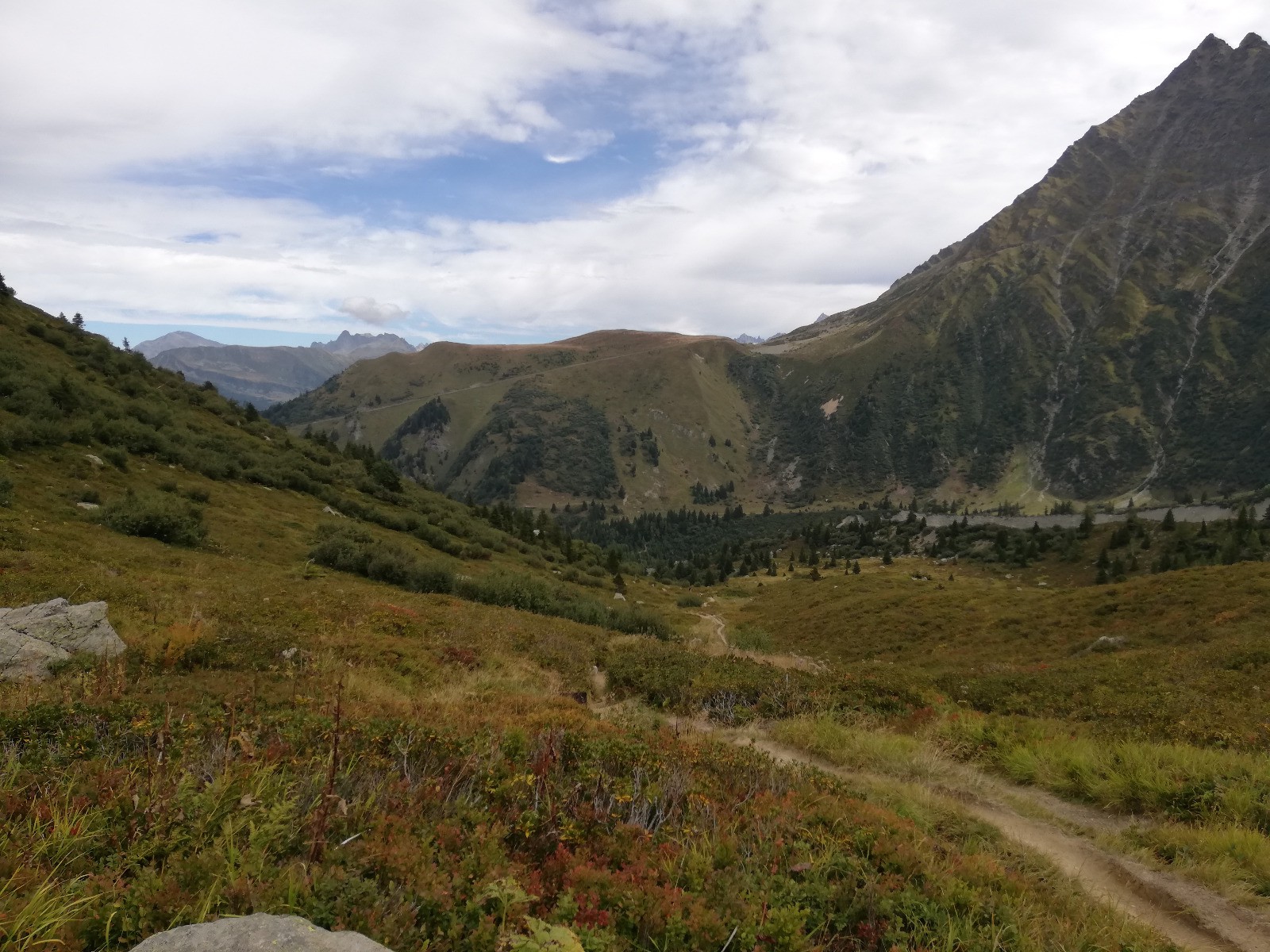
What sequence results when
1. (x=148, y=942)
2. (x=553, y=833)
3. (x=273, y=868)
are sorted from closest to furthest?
(x=148, y=942) → (x=273, y=868) → (x=553, y=833)

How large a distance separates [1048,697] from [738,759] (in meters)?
12.3

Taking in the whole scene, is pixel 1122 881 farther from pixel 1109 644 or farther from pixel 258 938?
pixel 1109 644

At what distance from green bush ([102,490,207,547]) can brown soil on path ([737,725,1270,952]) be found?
83.0 feet

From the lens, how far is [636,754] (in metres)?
8.81

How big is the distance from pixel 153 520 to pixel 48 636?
1622cm

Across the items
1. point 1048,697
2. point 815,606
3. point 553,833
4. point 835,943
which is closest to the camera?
point 835,943

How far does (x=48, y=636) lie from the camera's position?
35.3 feet

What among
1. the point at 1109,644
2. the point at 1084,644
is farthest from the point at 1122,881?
the point at 1084,644

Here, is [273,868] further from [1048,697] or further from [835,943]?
[1048,697]

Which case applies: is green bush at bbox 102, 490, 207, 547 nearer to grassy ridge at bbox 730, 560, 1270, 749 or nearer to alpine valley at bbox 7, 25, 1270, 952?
alpine valley at bbox 7, 25, 1270, 952

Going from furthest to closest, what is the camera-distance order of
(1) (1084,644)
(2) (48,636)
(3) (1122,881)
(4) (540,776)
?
(1) (1084,644) < (2) (48,636) < (3) (1122,881) < (4) (540,776)

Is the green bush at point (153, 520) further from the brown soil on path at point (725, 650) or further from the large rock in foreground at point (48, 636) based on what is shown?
the brown soil on path at point (725, 650)

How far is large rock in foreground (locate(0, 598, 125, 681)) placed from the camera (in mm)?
9984

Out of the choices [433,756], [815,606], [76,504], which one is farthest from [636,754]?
[815,606]
